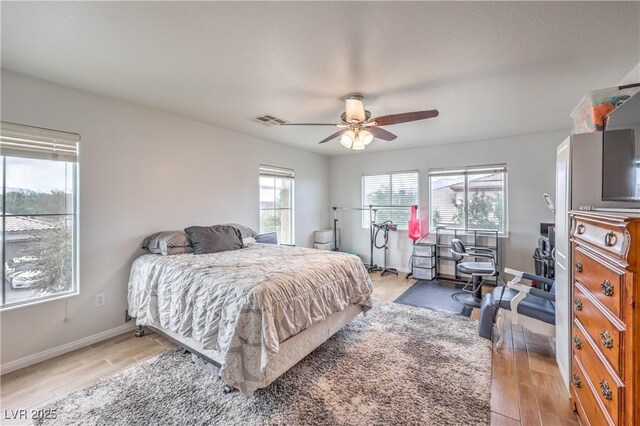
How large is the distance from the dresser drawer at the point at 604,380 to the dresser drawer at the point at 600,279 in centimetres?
29

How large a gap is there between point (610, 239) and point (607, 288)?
238mm

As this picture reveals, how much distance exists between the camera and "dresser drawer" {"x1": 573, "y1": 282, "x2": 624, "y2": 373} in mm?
1215

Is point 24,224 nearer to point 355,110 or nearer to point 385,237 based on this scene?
point 355,110

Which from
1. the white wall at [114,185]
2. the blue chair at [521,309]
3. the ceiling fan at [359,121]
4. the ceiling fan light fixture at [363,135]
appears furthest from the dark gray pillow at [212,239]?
the blue chair at [521,309]

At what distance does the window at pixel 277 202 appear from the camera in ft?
16.0

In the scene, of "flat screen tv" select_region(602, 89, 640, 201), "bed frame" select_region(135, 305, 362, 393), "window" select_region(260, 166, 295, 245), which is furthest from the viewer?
"window" select_region(260, 166, 295, 245)

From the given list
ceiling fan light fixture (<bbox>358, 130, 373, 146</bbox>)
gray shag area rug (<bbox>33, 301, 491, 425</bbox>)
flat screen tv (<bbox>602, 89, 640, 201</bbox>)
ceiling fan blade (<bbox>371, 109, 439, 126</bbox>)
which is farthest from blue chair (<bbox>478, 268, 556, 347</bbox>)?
ceiling fan light fixture (<bbox>358, 130, 373, 146</bbox>)

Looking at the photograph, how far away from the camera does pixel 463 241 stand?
4980mm

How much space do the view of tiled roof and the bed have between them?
841 mm

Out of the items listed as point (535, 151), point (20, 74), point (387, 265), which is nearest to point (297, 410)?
point (20, 74)

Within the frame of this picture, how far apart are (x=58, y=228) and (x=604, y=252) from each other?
4.10 meters

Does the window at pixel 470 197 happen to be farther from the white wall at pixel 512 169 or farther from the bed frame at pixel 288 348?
the bed frame at pixel 288 348

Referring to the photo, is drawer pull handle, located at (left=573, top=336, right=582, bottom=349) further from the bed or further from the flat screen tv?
the bed

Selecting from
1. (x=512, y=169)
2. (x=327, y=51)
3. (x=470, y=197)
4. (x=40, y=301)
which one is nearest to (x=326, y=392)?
(x=327, y=51)
